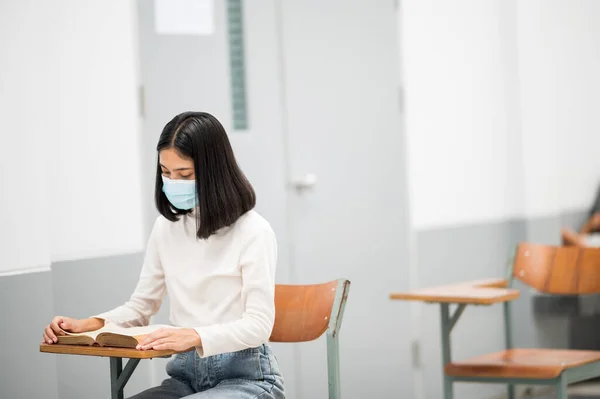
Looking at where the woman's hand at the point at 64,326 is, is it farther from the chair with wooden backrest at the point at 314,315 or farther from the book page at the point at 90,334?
the chair with wooden backrest at the point at 314,315

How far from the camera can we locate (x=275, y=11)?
3.88 metres

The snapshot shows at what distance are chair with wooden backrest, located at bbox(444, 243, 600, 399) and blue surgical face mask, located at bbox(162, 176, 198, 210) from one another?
1.45m

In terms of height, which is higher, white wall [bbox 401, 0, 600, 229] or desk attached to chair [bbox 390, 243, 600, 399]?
white wall [bbox 401, 0, 600, 229]

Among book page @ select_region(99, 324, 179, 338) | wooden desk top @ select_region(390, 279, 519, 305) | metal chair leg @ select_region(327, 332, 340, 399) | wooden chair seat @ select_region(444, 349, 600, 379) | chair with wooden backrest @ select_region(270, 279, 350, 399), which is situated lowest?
wooden chair seat @ select_region(444, 349, 600, 379)

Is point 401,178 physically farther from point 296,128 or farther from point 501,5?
point 501,5

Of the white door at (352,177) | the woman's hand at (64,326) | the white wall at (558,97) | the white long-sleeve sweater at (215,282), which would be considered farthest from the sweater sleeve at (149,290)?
the white wall at (558,97)

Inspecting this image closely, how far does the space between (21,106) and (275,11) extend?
1264 mm

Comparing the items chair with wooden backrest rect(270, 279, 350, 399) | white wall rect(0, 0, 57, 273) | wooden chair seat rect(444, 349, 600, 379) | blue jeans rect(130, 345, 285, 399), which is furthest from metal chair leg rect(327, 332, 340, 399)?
white wall rect(0, 0, 57, 273)

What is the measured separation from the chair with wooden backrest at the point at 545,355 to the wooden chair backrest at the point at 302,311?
929 mm

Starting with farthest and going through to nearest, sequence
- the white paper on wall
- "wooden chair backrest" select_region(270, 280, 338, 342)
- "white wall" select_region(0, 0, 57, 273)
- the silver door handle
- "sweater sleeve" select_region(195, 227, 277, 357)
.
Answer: the silver door handle → the white paper on wall → "white wall" select_region(0, 0, 57, 273) → "wooden chair backrest" select_region(270, 280, 338, 342) → "sweater sleeve" select_region(195, 227, 277, 357)

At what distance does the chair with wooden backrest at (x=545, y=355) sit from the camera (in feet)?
11.0

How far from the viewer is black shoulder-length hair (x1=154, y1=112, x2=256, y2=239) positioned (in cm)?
247

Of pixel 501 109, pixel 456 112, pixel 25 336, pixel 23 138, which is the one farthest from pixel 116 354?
pixel 501 109

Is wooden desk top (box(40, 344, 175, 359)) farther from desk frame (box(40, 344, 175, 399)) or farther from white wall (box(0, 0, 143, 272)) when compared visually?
white wall (box(0, 0, 143, 272))
